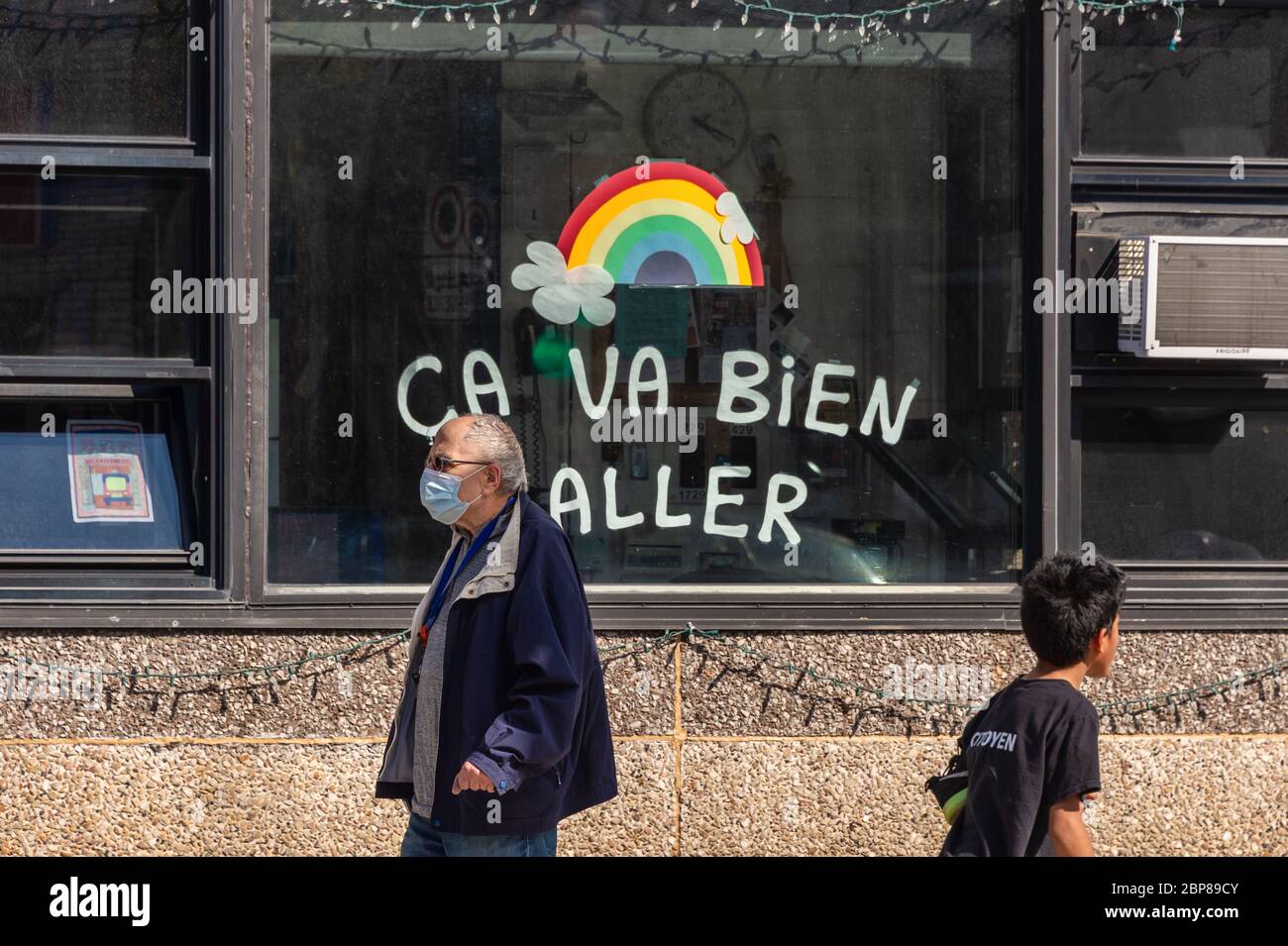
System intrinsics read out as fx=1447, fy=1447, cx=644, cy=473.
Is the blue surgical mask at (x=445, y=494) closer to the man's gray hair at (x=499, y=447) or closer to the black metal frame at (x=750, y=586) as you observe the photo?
the man's gray hair at (x=499, y=447)

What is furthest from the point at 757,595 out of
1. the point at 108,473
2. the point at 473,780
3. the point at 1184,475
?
the point at 108,473

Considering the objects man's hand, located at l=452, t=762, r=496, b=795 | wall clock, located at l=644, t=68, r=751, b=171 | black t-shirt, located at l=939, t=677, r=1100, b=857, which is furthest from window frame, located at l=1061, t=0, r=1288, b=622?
man's hand, located at l=452, t=762, r=496, b=795

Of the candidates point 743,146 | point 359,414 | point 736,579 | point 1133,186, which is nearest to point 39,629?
point 359,414

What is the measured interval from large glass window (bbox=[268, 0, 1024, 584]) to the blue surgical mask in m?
1.81

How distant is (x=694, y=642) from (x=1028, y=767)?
261 centimetres

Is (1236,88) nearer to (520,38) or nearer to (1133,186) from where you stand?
(1133,186)

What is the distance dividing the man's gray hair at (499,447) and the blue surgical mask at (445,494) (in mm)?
53

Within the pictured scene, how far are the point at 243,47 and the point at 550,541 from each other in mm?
2820

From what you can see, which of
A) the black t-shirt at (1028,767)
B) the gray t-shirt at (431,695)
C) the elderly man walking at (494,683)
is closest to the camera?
the black t-shirt at (1028,767)

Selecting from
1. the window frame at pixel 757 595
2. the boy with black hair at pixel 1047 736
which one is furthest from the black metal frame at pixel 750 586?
the boy with black hair at pixel 1047 736

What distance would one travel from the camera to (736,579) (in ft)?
18.6

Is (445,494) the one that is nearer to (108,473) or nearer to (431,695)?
(431,695)

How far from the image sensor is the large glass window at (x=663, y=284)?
560 centimetres

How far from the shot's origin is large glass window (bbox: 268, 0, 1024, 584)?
560 cm
